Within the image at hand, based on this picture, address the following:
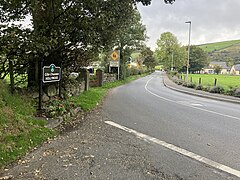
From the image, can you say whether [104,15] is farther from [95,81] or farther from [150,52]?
[150,52]

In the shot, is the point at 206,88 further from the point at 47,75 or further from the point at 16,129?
the point at 16,129

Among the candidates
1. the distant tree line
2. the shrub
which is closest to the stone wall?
the shrub

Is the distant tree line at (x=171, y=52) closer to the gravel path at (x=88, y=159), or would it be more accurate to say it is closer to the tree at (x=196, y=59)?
the tree at (x=196, y=59)

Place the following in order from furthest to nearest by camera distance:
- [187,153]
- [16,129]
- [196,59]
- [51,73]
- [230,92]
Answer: [196,59] < [230,92] < [51,73] < [16,129] < [187,153]

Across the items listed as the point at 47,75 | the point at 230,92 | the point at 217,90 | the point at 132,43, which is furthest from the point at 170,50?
the point at 47,75

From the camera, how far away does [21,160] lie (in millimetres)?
3916

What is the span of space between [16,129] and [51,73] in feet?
10.1

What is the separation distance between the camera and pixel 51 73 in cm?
753

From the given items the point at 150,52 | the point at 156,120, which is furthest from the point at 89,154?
the point at 150,52

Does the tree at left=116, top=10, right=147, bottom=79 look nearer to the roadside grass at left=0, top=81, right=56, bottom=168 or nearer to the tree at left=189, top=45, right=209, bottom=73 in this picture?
the roadside grass at left=0, top=81, right=56, bottom=168

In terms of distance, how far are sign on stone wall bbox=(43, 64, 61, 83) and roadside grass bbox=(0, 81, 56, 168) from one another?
1097 mm

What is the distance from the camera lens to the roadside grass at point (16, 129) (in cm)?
407

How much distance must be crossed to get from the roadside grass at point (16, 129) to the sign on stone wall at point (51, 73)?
43.2 inches

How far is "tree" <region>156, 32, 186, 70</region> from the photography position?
71.8 meters
